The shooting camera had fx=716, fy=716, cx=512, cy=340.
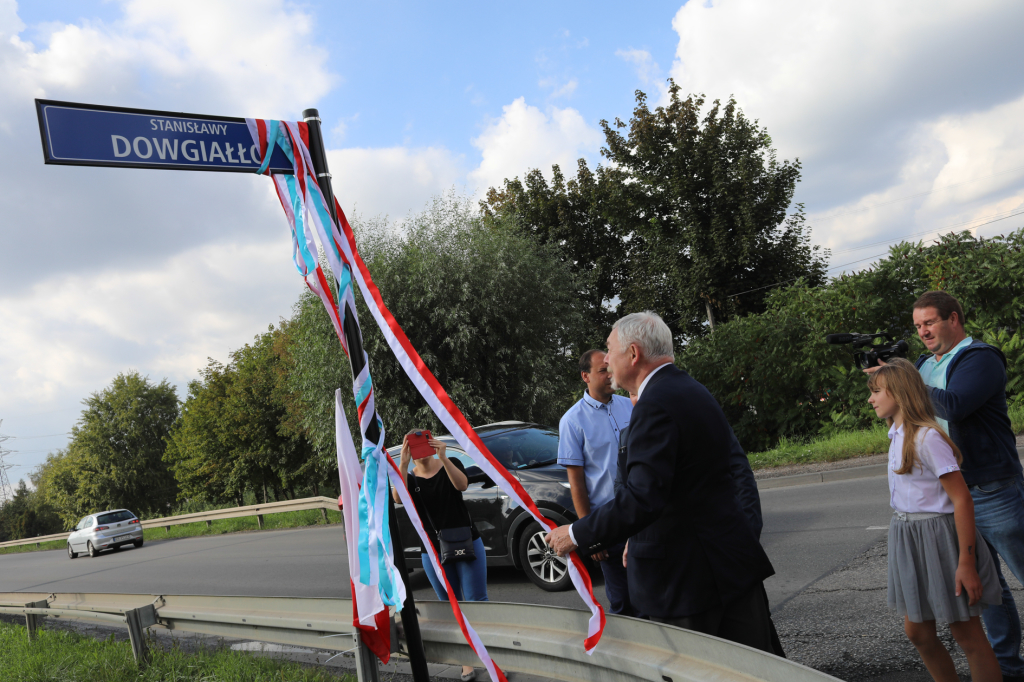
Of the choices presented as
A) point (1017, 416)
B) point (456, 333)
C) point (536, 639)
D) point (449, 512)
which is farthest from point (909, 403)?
point (456, 333)

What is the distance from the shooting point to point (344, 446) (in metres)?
2.95

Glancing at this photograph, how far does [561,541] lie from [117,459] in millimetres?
66050

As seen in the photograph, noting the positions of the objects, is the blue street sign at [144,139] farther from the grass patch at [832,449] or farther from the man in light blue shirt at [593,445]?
the grass patch at [832,449]

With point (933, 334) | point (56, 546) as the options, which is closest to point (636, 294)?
point (933, 334)

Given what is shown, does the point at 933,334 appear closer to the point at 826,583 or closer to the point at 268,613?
the point at 826,583

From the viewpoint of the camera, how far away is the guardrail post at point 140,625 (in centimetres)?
484

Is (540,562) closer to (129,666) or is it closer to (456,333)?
(129,666)

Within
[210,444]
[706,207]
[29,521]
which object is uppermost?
[706,207]

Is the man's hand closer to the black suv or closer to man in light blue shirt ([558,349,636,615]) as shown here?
man in light blue shirt ([558,349,636,615])

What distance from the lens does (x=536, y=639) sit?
2531 mm

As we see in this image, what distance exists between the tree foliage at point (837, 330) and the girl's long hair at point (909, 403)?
11137mm

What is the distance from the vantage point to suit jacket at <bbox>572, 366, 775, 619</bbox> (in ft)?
7.84

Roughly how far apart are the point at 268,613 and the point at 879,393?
3309mm

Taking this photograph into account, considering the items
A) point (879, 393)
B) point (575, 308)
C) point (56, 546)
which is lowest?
point (56, 546)
